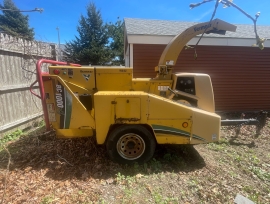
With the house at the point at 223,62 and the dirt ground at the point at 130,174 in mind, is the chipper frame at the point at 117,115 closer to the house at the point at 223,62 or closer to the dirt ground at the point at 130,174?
the dirt ground at the point at 130,174

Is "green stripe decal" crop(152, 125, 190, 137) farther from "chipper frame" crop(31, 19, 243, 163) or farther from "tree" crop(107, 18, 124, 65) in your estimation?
"tree" crop(107, 18, 124, 65)

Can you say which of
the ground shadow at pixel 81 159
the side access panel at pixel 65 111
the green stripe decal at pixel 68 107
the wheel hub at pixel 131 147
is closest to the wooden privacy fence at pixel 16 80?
the ground shadow at pixel 81 159

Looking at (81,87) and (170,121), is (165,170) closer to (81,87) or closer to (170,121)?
(170,121)

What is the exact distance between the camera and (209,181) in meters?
3.03

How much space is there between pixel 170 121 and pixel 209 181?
122 cm

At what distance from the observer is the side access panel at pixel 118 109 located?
312cm

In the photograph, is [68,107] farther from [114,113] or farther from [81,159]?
[81,159]

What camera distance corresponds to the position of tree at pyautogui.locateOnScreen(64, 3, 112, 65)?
20516 mm

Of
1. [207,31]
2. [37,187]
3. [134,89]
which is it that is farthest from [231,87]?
[37,187]

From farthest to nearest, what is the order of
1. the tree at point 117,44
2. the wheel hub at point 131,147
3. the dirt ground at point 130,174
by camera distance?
the tree at point 117,44
the wheel hub at point 131,147
the dirt ground at point 130,174

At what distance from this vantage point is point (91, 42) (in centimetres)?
2081

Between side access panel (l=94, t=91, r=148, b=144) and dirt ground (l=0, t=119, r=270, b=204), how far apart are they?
86 cm

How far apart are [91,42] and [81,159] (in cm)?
1949

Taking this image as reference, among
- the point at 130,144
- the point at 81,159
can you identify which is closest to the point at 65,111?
the point at 81,159
